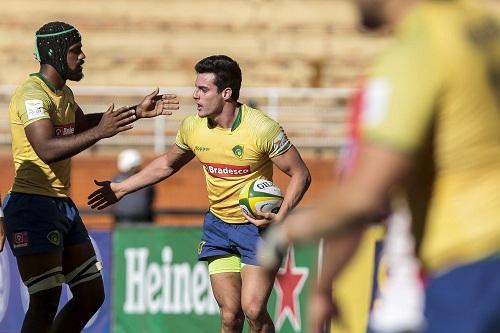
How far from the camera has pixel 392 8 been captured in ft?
12.6

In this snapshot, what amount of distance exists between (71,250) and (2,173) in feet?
43.4

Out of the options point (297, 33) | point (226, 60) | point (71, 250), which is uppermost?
point (226, 60)

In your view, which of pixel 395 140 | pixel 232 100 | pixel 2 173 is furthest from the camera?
pixel 2 173

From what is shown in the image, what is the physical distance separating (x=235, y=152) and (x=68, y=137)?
1.41 meters

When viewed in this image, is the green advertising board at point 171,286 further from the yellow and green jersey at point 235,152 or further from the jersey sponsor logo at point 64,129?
the jersey sponsor logo at point 64,129

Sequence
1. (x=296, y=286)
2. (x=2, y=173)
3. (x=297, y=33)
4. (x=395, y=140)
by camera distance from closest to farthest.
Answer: (x=395, y=140), (x=296, y=286), (x=2, y=173), (x=297, y=33)

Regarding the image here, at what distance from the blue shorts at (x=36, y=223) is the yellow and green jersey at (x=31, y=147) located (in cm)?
7

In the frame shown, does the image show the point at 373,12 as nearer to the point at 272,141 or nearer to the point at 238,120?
the point at 272,141

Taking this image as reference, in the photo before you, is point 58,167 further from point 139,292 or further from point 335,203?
point 335,203

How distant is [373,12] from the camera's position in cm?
383

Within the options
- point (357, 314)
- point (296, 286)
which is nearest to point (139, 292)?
point (296, 286)

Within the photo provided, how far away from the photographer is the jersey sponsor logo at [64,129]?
27.4ft

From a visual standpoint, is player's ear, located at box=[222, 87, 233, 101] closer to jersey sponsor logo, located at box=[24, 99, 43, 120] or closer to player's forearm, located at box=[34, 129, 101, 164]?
player's forearm, located at box=[34, 129, 101, 164]

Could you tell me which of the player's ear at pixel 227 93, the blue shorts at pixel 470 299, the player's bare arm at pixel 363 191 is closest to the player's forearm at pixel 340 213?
the player's bare arm at pixel 363 191
